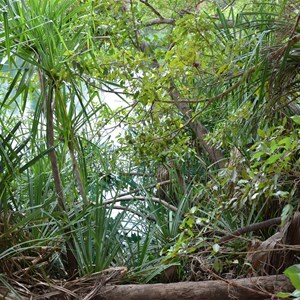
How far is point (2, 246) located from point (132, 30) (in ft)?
3.06

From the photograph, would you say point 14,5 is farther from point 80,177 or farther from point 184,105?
point 184,105

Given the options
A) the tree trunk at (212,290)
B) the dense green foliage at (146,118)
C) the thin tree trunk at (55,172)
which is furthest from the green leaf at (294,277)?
the thin tree trunk at (55,172)

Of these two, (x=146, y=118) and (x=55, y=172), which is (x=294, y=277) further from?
(x=146, y=118)

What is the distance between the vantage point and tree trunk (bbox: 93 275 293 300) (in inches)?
77.4

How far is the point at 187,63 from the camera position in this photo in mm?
1979

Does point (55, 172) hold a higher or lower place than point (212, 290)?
higher

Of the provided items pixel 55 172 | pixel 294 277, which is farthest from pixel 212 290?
pixel 294 277

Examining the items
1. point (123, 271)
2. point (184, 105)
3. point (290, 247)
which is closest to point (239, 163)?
point (290, 247)

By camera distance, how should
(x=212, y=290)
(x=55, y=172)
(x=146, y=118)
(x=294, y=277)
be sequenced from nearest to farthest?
(x=294, y=277), (x=212, y=290), (x=55, y=172), (x=146, y=118)

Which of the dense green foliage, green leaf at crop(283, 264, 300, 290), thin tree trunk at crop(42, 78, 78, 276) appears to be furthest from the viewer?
thin tree trunk at crop(42, 78, 78, 276)

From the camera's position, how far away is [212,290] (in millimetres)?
2002

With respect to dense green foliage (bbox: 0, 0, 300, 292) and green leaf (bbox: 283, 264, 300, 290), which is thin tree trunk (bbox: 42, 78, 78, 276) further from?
green leaf (bbox: 283, 264, 300, 290)

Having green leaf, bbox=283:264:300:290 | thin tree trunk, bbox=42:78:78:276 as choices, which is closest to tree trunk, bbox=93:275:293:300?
thin tree trunk, bbox=42:78:78:276

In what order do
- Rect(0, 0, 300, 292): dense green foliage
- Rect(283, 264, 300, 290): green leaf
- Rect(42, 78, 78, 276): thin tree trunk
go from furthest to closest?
1. Rect(42, 78, 78, 276): thin tree trunk
2. Rect(0, 0, 300, 292): dense green foliage
3. Rect(283, 264, 300, 290): green leaf
